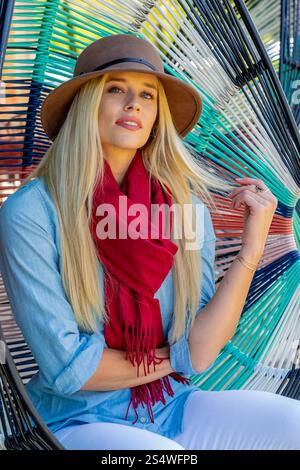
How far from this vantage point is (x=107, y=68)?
1.67 meters

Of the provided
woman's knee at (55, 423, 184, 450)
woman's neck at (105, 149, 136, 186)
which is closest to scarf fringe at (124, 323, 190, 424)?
woman's knee at (55, 423, 184, 450)

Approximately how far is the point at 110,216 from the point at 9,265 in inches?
9.8

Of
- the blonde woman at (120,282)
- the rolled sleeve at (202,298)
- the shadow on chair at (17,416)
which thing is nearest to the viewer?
the shadow on chair at (17,416)

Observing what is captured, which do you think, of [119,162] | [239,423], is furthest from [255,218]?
[239,423]

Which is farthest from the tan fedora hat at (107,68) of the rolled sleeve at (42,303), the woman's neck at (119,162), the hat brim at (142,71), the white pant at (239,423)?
the white pant at (239,423)

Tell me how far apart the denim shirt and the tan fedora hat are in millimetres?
209

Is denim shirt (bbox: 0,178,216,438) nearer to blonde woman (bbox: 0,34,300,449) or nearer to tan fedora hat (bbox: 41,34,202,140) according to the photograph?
blonde woman (bbox: 0,34,300,449)

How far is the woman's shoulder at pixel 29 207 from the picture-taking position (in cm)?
155

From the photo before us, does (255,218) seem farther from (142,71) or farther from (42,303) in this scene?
(42,303)

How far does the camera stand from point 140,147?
1.82 m

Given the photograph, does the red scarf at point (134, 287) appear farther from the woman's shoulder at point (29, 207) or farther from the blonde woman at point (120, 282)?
the woman's shoulder at point (29, 207)

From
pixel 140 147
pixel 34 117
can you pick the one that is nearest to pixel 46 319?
pixel 140 147

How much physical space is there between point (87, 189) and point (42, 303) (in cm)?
28
